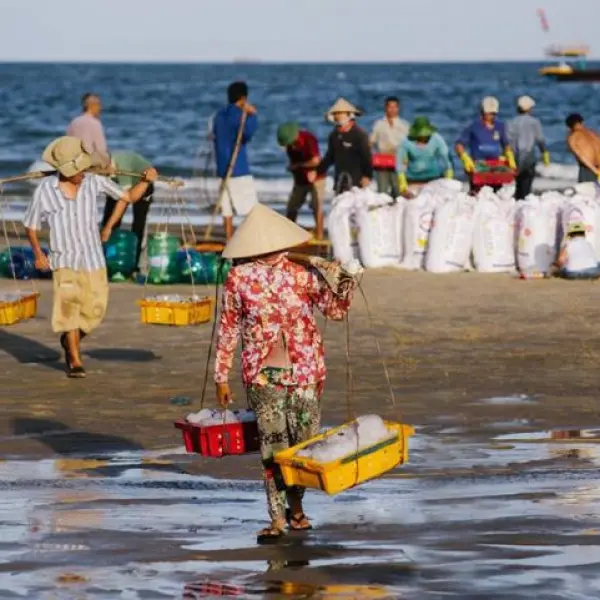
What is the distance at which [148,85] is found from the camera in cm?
12181

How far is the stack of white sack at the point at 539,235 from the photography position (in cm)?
1728

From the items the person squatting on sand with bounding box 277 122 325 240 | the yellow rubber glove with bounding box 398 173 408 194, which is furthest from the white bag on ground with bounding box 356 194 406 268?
the person squatting on sand with bounding box 277 122 325 240

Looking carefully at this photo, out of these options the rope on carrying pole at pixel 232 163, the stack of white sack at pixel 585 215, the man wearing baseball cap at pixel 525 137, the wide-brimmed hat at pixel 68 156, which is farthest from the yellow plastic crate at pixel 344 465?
the man wearing baseball cap at pixel 525 137

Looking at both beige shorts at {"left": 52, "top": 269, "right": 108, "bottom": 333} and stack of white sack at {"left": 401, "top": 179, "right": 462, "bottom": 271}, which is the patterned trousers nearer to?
beige shorts at {"left": 52, "top": 269, "right": 108, "bottom": 333}

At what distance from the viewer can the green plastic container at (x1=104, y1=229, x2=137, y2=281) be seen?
57.7 ft

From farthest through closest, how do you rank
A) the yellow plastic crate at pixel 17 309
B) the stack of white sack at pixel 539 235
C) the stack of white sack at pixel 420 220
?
the stack of white sack at pixel 420 220, the stack of white sack at pixel 539 235, the yellow plastic crate at pixel 17 309

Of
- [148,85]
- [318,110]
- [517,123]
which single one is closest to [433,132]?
[517,123]

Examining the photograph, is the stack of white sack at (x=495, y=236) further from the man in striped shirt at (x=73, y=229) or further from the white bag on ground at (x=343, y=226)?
the man in striped shirt at (x=73, y=229)

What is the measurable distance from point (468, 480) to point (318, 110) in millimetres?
77092

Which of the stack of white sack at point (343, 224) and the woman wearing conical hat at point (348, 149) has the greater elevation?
the woman wearing conical hat at point (348, 149)

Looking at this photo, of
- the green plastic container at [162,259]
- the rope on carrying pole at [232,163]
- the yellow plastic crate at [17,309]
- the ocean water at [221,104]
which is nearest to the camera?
the yellow plastic crate at [17,309]

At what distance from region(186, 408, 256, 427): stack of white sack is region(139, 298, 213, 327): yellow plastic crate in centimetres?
418

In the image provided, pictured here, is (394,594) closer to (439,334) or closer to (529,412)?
(529,412)

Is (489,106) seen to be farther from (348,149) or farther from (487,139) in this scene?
(348,149)
